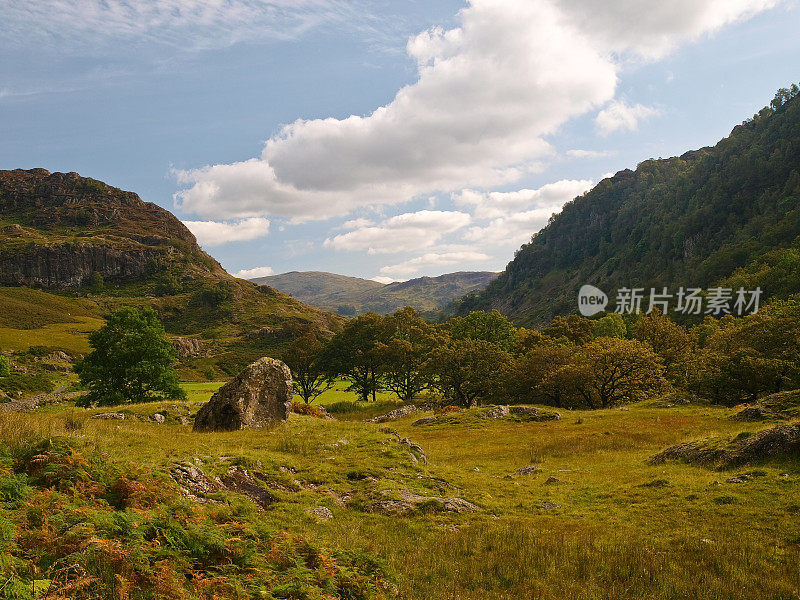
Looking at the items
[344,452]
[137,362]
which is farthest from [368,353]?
[344,452]

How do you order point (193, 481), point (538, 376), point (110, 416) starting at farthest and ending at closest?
point (538, 376) → point (110, 416) → point (193, 481)

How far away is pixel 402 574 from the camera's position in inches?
424

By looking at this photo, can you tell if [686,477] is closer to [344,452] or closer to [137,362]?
[344,452]

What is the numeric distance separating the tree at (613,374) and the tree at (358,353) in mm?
35237

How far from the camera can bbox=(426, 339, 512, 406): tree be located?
6800 centimetres

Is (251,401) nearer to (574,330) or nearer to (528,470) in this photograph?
(528,470)

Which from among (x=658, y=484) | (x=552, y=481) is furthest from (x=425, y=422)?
(x=658, y=484)

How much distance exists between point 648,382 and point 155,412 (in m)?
61.8

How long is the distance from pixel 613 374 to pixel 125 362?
6210 cm

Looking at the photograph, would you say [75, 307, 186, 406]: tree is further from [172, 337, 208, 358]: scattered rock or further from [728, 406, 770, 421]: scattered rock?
[172, 337, 208, 358]: scattered rock

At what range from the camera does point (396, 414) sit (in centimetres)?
6322

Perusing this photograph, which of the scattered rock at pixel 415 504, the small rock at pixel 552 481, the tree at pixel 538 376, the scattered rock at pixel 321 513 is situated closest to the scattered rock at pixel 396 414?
the tree at pixel 538 376

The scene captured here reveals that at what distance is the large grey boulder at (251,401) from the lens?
26297 mm

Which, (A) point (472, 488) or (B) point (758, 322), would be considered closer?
(A) point (472, 488)
